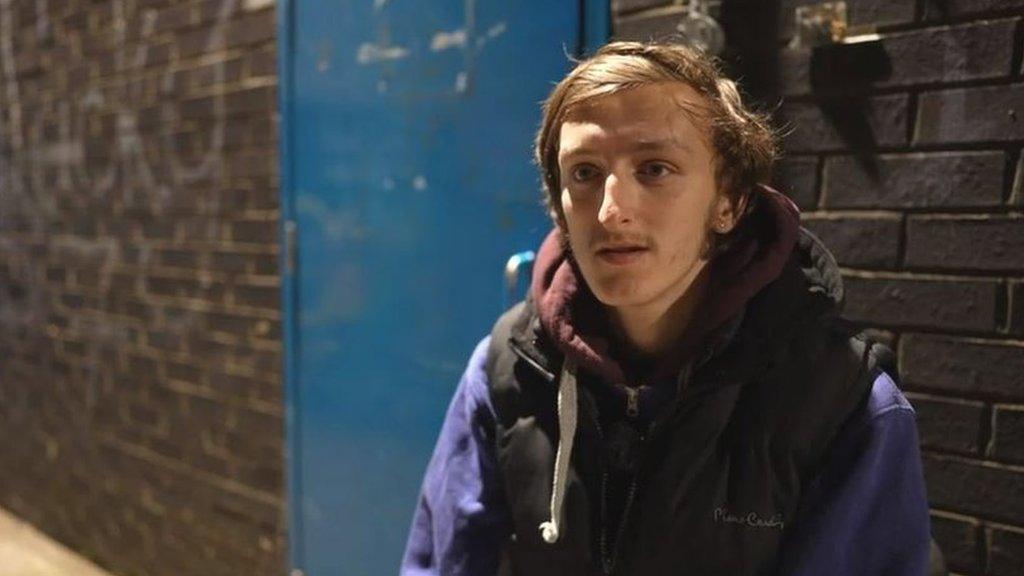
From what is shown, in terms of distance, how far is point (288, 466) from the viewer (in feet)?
8.81

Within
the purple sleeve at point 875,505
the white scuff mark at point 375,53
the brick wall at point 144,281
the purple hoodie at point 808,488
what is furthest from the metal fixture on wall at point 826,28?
the brick wall at point 144,281

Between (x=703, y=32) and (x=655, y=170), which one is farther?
(x=703, y=32)

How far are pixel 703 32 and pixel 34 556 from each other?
3742 millimetres

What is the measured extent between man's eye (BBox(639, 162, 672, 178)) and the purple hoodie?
0.18 metres

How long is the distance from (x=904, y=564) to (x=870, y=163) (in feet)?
2.37

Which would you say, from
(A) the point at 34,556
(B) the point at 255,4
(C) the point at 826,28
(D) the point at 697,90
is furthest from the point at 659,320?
(A) the point at 34,556

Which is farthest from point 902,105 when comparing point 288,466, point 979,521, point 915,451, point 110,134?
point 110,134

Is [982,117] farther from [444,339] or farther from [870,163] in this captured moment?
[444,339]

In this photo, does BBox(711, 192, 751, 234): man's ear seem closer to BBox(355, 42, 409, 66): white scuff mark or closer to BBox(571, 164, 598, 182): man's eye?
BBox(571, 164, 598, 182): man's eye

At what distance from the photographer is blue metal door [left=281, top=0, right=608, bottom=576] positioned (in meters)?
1.94

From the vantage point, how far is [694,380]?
4.07ft

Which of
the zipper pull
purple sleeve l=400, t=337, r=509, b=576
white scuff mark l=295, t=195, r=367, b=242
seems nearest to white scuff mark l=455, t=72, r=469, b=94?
white scuff mark l=295, t=195, r=367, b=242

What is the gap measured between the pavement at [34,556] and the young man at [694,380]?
3.13m

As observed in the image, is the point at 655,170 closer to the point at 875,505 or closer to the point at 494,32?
the point at 875,505
